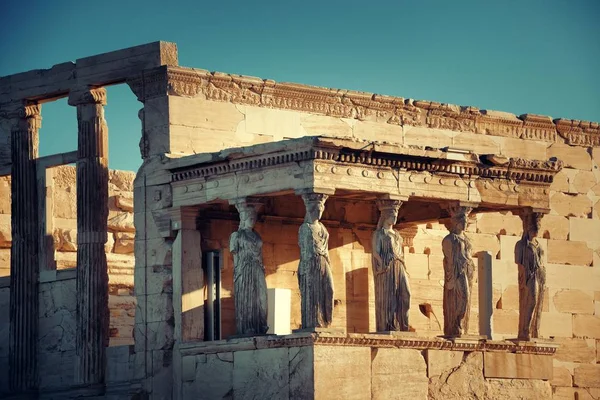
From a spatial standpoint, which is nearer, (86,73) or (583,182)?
(86,73)

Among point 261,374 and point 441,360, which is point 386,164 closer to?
point 441,360

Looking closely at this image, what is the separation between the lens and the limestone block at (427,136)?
83.6 ft

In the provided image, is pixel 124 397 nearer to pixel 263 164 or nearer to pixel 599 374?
pixel 263 164

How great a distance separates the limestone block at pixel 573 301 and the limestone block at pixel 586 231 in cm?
80

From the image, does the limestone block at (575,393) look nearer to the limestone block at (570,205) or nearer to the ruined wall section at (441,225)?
the ruined wall section at (441,225)

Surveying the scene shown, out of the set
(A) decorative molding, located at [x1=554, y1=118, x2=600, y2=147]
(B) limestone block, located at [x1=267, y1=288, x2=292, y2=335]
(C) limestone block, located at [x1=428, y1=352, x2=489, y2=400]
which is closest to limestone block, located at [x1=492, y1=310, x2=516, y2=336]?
(A) decorative molding, located at [x1=554, y1=118, x2=600, y2=147]

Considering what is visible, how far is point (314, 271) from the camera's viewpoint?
70.5ft

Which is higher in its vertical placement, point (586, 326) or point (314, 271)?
point (314, 271)

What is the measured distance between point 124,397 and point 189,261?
76.2 inches

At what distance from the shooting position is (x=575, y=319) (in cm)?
2705

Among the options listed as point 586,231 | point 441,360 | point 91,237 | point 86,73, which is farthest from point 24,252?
point 586,231

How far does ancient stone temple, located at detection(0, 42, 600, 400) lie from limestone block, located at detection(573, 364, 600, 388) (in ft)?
0.13

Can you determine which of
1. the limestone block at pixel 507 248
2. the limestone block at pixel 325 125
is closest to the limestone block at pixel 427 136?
the limestone block at pixel 325 125

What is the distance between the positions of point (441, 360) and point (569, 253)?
540cm
